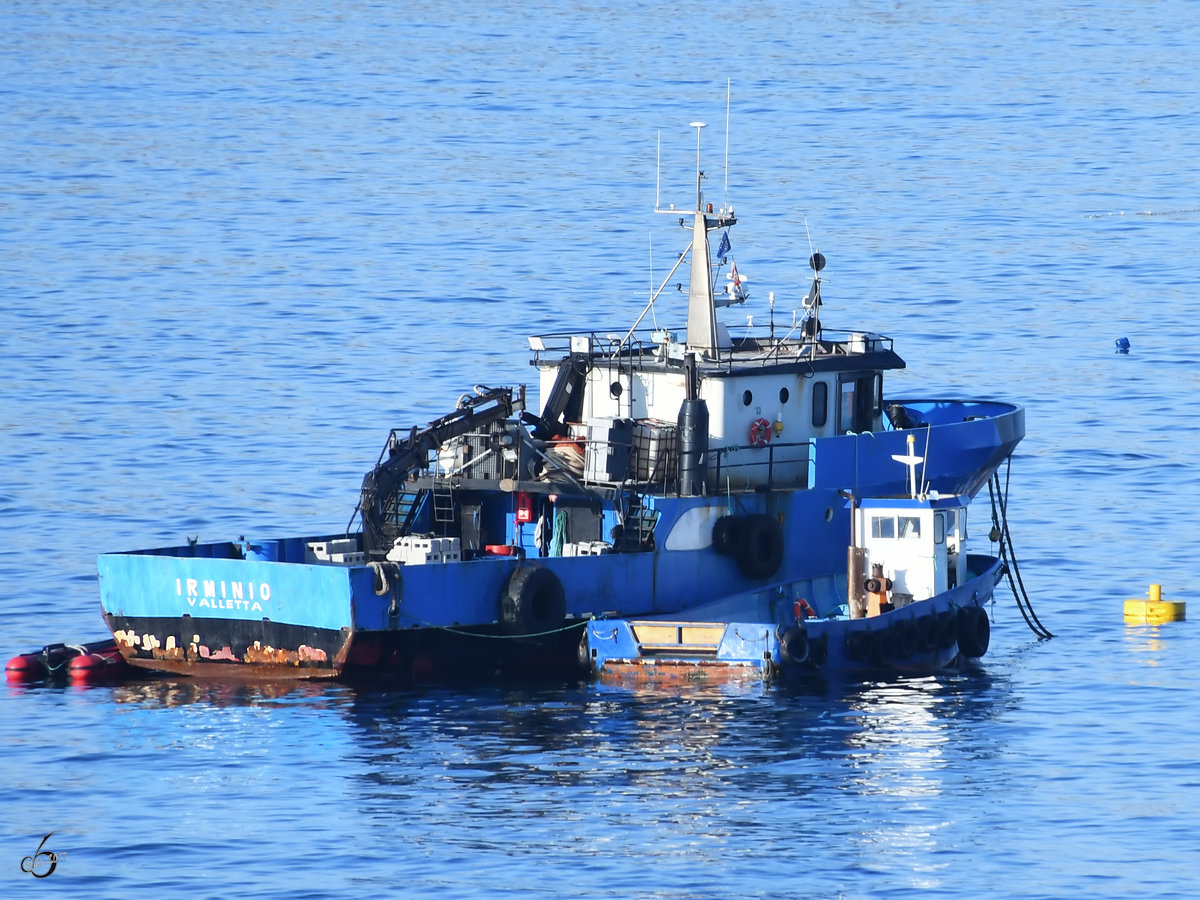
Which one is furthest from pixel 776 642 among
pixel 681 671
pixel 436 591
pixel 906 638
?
pixel 436 591

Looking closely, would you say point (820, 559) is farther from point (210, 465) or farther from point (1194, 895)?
point (210, 465)

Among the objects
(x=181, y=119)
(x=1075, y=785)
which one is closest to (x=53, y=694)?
(x=1075, y=785)

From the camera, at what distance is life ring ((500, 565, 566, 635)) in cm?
3109

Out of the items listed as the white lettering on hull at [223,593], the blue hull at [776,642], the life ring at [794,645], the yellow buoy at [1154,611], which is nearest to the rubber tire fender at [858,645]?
Result: the blue hull at [776,642]

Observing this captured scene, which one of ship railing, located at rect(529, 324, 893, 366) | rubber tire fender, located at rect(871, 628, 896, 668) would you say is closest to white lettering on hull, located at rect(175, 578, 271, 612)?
ship railing, located at rect(529, 324, 893, 366)

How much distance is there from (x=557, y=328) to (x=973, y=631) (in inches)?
1199

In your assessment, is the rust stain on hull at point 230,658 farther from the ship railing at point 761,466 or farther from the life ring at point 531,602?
the ship railing at point 761,466

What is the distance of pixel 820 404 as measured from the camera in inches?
1395

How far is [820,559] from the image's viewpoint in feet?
114

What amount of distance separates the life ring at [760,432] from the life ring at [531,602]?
4524 millimetres

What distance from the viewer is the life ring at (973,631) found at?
33.3 meters

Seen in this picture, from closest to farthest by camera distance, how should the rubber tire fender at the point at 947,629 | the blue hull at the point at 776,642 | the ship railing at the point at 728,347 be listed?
the blue hull at the point at 776,642
the rubber tire fender at the point at 947,629
the ship railing at the point at 728,347

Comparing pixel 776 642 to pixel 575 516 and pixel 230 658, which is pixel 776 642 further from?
pixel 230 658

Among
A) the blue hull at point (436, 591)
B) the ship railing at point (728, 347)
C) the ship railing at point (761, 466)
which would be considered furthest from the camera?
the ship railing at point (728, 347)
